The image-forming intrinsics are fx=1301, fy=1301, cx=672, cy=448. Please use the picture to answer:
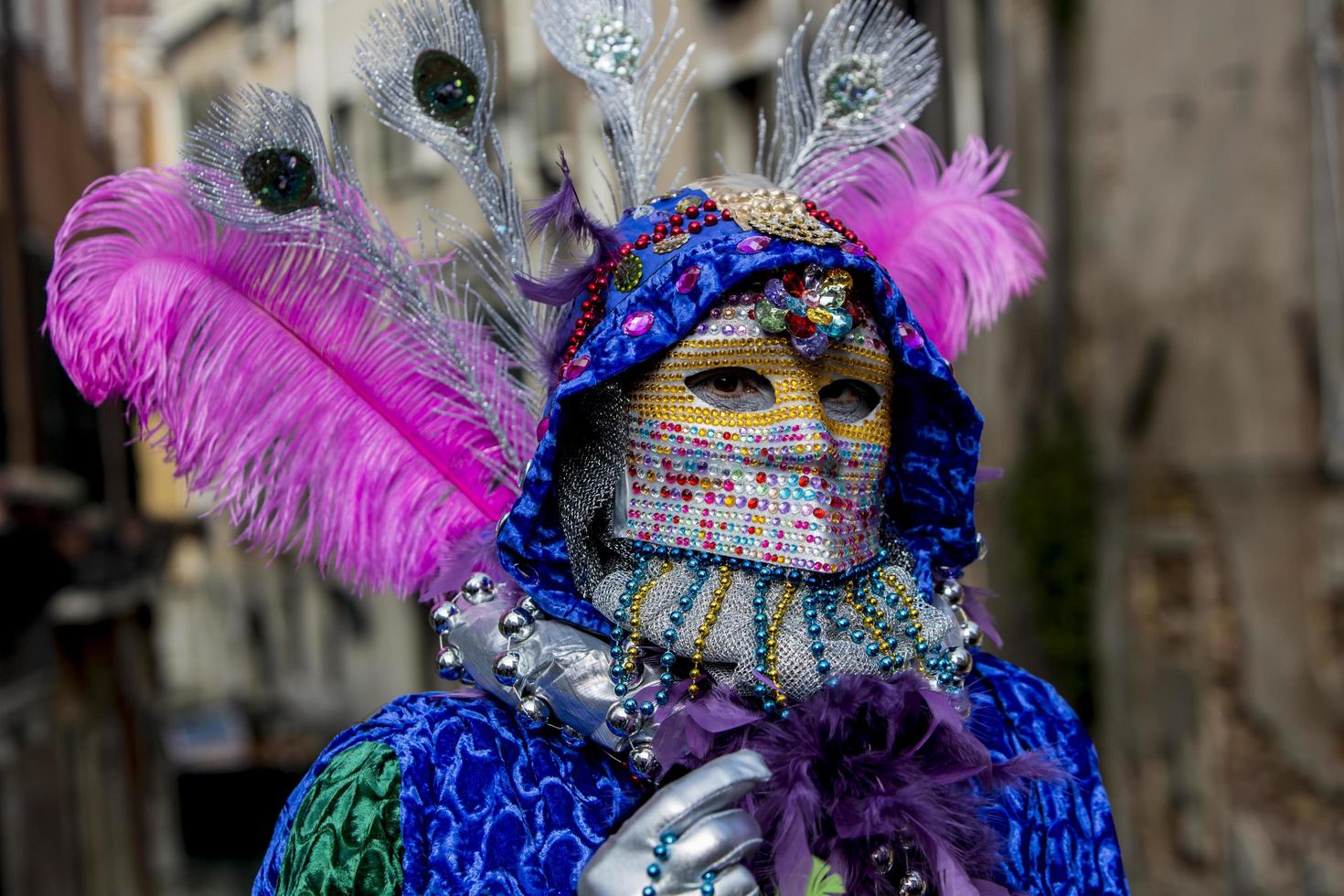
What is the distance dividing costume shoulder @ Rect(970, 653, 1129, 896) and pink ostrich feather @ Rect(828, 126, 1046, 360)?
0.59 meters

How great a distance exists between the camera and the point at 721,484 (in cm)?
167

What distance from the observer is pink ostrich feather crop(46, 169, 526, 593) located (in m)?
1.80

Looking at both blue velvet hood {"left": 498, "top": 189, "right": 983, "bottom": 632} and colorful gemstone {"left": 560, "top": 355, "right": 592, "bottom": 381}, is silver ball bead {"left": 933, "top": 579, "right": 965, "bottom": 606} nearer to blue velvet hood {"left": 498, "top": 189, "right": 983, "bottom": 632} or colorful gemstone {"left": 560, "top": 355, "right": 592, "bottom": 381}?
blue velvet hood {"left": 498, "top": 189, "right": 983, "bottom": 632}

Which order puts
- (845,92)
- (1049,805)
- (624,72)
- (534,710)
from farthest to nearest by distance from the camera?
1. (845,92)
2. (624,72)
3. (1049,805)
4. (534,710)

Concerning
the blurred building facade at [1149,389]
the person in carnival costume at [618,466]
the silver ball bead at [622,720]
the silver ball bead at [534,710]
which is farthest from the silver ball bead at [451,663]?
the blurred building facade at [1149,389]

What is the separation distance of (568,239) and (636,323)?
19 centimetres

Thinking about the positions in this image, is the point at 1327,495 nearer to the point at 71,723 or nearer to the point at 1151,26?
the point at 1151,26

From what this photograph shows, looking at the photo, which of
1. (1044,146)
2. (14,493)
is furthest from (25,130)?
(1044,146)

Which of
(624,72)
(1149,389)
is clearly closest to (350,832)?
(624,72)

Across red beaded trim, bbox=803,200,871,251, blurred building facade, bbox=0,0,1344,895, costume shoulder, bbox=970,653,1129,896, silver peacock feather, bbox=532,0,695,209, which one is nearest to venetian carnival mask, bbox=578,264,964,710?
red beaded trim, bbox=803,200,871,251

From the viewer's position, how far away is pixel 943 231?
84.5 inches

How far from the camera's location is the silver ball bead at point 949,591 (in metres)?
1.86

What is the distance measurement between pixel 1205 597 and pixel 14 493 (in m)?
5.74

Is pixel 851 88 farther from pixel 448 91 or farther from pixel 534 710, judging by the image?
pixel 534 710
